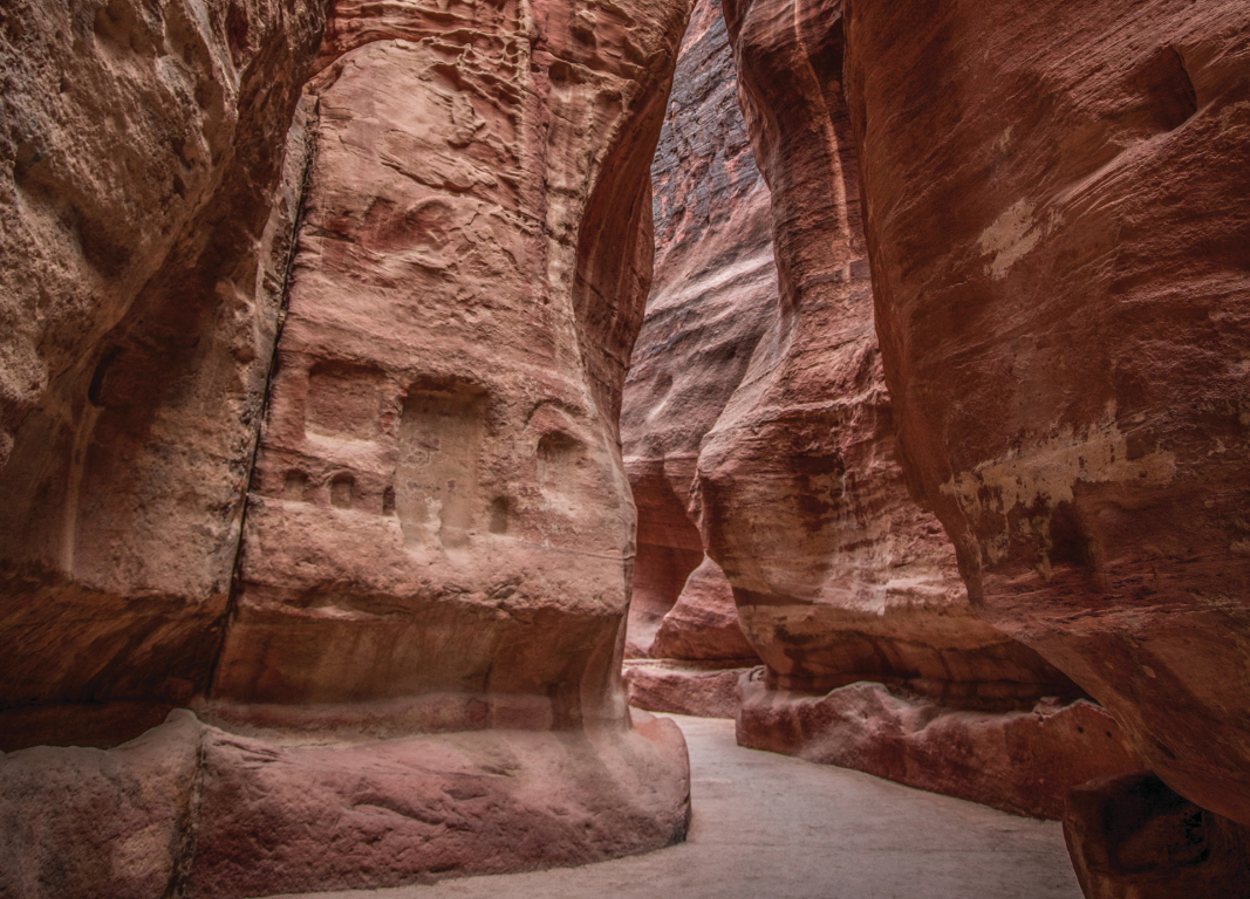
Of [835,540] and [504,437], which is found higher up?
[504,437]

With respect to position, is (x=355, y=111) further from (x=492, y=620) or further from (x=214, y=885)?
(x=214, y=885)

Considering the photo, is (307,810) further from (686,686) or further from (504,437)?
(686,686)

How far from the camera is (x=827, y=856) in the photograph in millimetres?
3697

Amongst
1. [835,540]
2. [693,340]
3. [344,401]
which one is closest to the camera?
[344,401]

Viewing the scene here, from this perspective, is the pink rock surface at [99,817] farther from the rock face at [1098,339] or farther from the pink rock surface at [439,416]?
the rock face at [1098,339]

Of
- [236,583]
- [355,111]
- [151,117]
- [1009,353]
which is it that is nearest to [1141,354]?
[1009,353]

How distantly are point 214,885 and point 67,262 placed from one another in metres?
2.34

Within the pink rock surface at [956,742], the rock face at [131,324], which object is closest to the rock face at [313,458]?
the rock face at [131,324]

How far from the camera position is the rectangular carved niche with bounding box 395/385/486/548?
363 cm

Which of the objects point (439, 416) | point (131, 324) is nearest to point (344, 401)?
point (439, 416)

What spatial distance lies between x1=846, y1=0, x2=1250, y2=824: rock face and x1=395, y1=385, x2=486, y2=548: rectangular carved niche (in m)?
2.06

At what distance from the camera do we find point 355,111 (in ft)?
13.5

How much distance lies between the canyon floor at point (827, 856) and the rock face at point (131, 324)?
49.3 inches

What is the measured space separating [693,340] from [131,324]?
1095 cm
